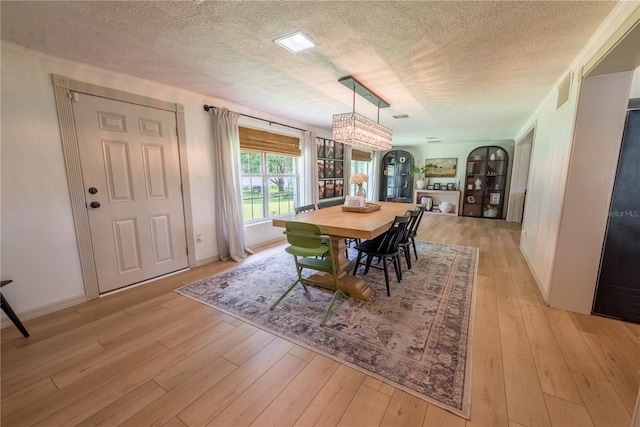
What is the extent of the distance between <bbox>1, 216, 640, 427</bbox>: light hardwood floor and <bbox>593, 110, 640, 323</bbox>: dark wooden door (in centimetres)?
15

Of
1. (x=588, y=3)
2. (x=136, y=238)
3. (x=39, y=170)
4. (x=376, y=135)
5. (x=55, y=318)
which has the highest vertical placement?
(x=588, y=3)

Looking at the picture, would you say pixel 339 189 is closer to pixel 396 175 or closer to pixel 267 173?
pixel 267 173

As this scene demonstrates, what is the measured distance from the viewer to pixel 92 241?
2.44 m

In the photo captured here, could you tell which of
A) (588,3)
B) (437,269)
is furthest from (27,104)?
(437,269)

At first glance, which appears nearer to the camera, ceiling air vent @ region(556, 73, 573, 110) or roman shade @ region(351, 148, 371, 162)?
ceiling air vent @ region(556, 73, 573, 110)

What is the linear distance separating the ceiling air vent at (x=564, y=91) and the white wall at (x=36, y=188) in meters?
4.19

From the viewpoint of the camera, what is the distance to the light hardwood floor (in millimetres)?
1308

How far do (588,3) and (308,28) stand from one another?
161 cm

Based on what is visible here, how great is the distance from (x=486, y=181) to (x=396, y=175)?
251 centimetres

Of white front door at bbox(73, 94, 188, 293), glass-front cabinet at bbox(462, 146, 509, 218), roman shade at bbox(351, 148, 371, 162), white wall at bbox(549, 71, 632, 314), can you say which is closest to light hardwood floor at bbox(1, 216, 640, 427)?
white wall at bbox(549, 71, 632, 314)

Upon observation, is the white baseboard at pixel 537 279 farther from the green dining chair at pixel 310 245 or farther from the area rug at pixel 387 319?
the green dining chair at pixel 310 245

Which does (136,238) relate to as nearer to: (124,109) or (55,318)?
(55,318)

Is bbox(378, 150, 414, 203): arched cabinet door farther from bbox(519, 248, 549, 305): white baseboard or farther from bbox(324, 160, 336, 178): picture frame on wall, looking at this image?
bbox(519, 248, 549, 305): white baseboard

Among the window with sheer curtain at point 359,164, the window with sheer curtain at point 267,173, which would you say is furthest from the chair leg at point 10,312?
the window with sheer curtain at point 359,164
